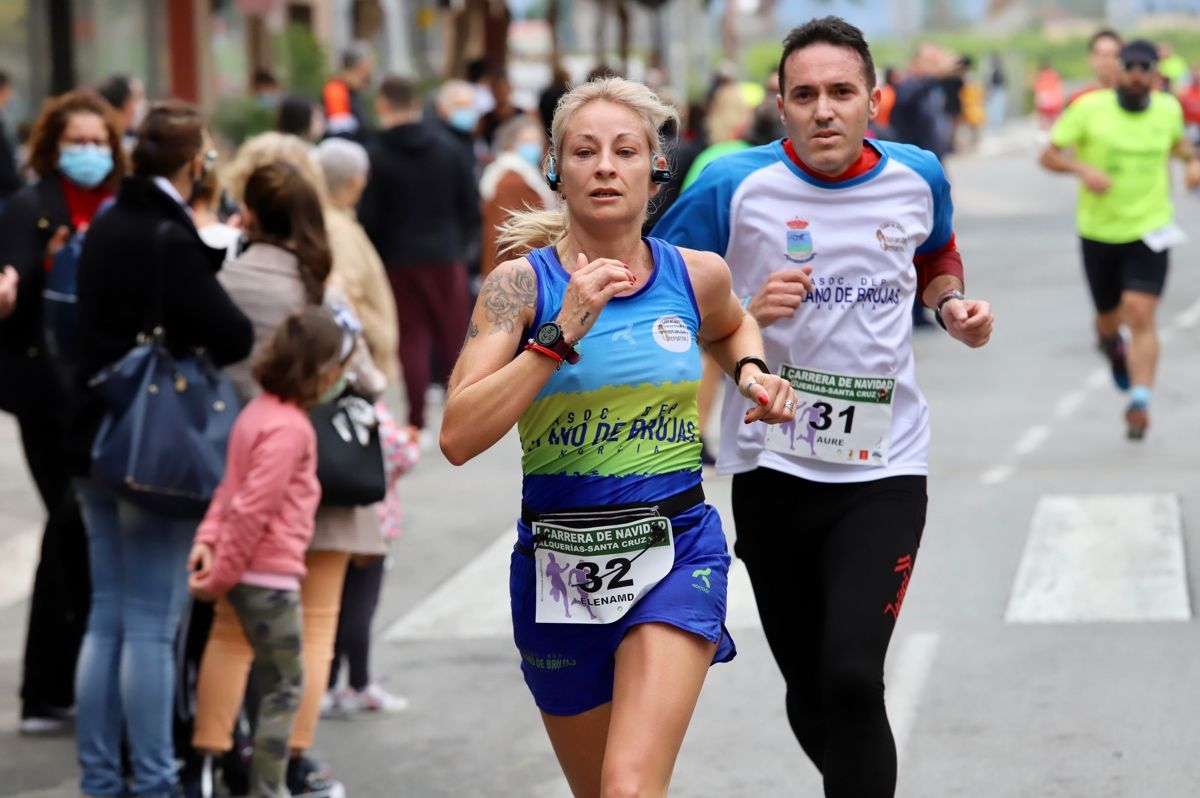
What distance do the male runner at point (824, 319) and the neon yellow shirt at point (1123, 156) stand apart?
23.0ft

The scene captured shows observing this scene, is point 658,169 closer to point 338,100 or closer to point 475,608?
point 475,608

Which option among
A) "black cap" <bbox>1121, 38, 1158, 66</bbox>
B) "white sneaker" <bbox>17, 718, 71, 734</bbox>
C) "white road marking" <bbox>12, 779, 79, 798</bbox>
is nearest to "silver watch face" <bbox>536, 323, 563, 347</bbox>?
"white road marking" <bbox>12, 779, 79, 798</bbox>

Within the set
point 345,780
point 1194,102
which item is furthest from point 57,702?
point 1194,102

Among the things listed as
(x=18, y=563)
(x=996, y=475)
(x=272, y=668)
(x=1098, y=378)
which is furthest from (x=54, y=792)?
(x=1098, y=378)

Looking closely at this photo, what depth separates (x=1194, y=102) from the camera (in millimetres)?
34844

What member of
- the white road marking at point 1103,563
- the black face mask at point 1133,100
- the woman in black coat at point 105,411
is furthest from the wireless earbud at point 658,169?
the black face mask at point 1133,100

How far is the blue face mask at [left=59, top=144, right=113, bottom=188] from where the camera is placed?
680 centimetres

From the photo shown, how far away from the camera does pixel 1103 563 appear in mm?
8812

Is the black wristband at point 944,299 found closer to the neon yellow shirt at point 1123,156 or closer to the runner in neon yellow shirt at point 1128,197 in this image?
the runner in neon yellow shirt at point 1128,197

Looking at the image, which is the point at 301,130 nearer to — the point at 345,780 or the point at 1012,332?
the point at 345,780

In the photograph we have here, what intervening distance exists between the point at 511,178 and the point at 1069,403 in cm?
378

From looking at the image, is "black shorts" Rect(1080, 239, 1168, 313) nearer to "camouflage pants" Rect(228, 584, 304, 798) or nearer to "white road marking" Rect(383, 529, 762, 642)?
"white road marking" Rect(383, 529, 762, 642)

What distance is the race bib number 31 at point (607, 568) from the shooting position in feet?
13.9

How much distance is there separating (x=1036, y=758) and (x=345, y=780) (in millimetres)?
2133
